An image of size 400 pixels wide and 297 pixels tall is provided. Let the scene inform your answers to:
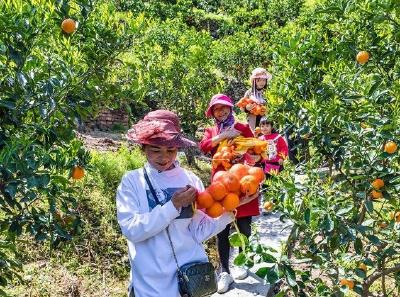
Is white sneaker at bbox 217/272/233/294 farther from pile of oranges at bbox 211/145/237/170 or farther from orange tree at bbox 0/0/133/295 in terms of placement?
orange tree at bbox 0/0/133/295

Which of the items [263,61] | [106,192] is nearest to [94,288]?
[106,192]

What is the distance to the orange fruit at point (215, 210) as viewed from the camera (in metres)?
1.98

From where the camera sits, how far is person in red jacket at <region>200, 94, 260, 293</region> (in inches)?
131

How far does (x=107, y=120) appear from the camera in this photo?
23.7 feet

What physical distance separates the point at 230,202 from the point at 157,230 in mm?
291

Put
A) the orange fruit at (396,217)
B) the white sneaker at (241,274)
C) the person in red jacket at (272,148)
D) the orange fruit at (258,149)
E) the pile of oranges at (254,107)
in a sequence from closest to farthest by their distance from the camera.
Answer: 1. the orange fruit at (396,217)
2. the orange fruit at (258,149)
3. the white sneaker at (241,274)
4. the person in red jacket at (272,148)
5. the pile of oranges at (254,107)

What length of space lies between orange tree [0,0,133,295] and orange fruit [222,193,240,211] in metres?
0.56

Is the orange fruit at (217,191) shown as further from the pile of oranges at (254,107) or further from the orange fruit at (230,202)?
the pile of oranges at (254,107)

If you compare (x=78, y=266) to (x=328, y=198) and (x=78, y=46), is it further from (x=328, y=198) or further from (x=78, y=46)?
(x=328, y=198)

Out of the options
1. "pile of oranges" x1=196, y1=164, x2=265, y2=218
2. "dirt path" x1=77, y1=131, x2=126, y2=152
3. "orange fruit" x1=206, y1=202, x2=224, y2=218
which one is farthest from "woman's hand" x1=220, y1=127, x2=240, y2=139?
"dirt path" x1=77, y1=131, x2=126, y2=152

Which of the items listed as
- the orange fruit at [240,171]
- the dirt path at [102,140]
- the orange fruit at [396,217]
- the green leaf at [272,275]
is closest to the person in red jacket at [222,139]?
the orange fruit at [396,217]

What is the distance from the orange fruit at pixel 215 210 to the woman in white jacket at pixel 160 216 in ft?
0.23

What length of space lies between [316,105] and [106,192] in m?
2.54

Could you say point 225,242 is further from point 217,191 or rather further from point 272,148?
point 217,191
